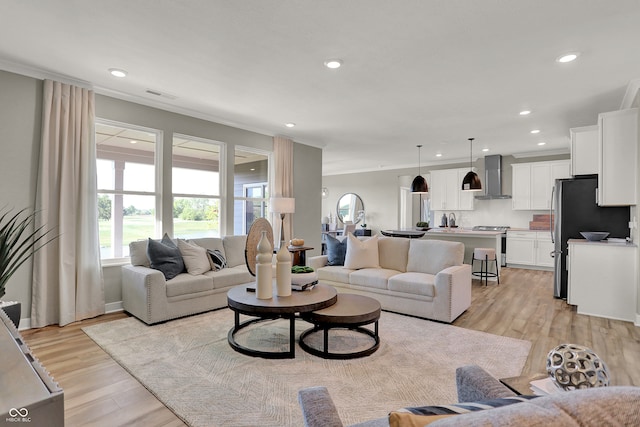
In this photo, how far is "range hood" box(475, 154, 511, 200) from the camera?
7922 mm

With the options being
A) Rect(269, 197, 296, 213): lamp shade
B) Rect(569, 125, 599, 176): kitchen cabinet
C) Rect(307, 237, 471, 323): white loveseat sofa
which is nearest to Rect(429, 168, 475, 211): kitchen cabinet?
Rect(569, 125, 599, 176): kitchen cabinet

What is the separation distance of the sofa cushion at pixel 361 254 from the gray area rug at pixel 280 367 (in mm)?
1035

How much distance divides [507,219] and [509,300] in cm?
402

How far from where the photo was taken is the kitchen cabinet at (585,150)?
4.48 meters

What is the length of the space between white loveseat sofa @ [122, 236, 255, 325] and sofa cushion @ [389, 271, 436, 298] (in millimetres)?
1910

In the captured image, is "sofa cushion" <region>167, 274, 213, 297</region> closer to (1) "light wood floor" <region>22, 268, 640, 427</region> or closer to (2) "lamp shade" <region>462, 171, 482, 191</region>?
(1) "light wood floor" <region>22, 268, 640, 427</region>

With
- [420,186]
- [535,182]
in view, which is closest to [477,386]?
[420,186]

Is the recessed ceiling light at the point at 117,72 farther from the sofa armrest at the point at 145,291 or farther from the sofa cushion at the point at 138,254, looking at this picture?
the sofa armrest at the point at 145,291

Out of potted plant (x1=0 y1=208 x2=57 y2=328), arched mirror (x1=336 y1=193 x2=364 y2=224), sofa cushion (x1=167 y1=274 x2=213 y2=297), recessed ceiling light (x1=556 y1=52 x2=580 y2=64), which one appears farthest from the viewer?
arched mirror (x1=336 y1=193 x2=364 y2=224)

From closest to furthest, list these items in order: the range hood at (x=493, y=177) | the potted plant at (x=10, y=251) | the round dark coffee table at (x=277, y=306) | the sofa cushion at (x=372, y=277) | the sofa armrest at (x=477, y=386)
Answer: the sofa armrest at (x=477, y=386) → the potted plant at (x=10, y=251) → the round dark coffee table at (x=277, y=306) → the sofa cushion at (x=372, y=277) → the range hood at (x=493, y=177)

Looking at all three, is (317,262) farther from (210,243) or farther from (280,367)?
(280,367)

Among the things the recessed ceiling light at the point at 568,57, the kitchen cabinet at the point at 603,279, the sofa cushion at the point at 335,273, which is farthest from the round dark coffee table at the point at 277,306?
the kitchen cabinet at the point at 603,279

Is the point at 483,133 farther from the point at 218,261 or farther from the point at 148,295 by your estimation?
the point at 148,295

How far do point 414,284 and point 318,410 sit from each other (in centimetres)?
302
